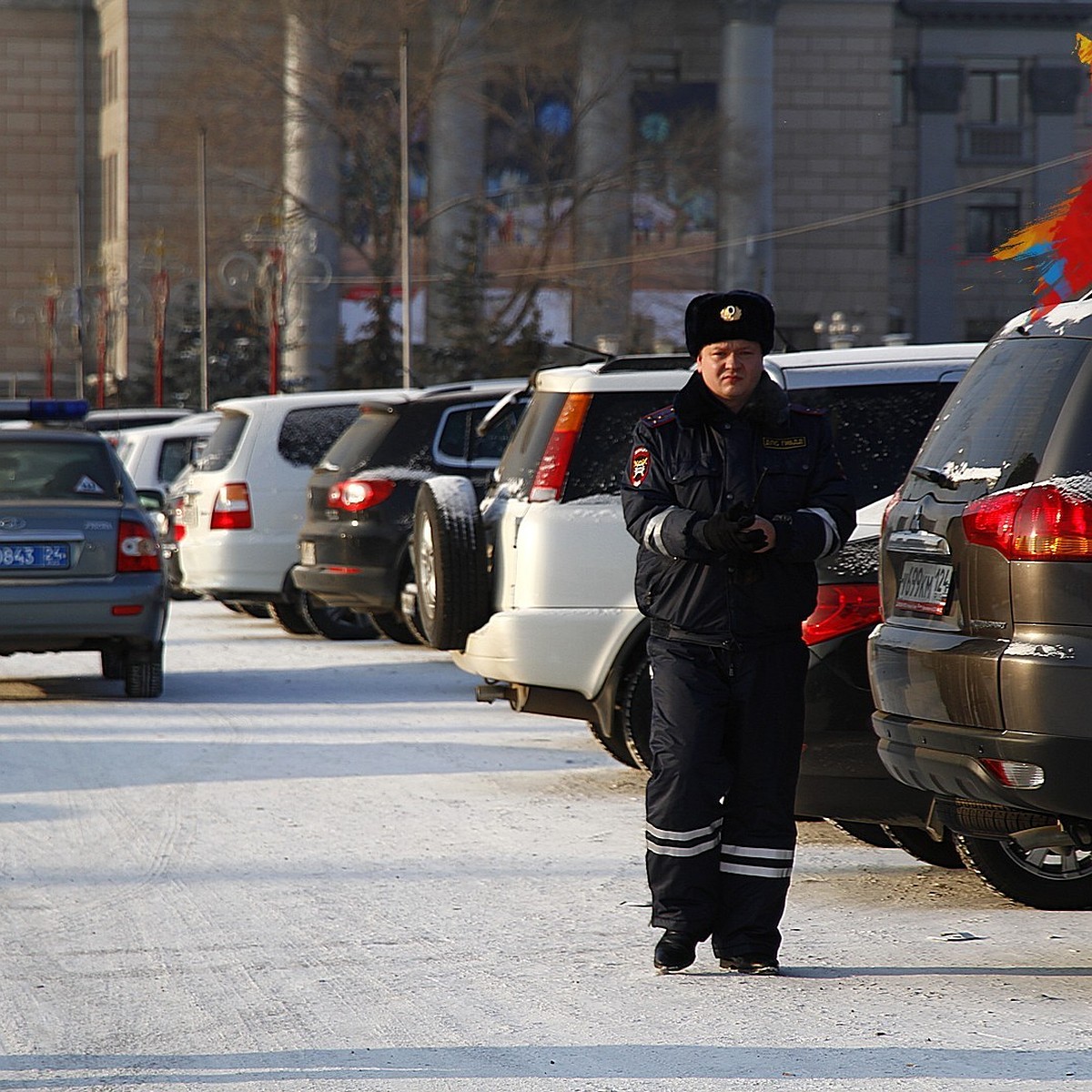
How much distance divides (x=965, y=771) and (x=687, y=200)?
60.5 m

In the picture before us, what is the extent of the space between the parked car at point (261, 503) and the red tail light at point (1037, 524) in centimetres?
1125

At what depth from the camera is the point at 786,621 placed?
20.5ft

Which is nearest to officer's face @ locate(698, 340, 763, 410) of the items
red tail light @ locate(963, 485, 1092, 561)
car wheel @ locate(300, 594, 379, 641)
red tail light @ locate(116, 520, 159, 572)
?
red tail light @ locate(963, 485, 1092, 561)

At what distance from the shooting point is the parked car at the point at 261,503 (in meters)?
17.0

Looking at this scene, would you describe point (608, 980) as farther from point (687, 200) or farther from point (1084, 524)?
point (687, 200)

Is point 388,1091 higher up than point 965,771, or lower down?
lower down

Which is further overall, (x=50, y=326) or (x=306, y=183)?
(x=50, y=326)

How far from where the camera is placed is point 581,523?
9242 mm

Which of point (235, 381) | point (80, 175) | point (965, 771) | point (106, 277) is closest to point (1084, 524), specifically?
point (965, 771)

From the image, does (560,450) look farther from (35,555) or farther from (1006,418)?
(35,555)

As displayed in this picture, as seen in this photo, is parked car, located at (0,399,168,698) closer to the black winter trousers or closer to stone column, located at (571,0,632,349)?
the black winter trousers

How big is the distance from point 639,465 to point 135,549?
734 cm

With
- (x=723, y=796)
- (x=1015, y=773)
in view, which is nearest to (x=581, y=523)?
(x=723, y=796)

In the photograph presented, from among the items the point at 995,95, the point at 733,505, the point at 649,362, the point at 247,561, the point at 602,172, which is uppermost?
the point at 995,95
